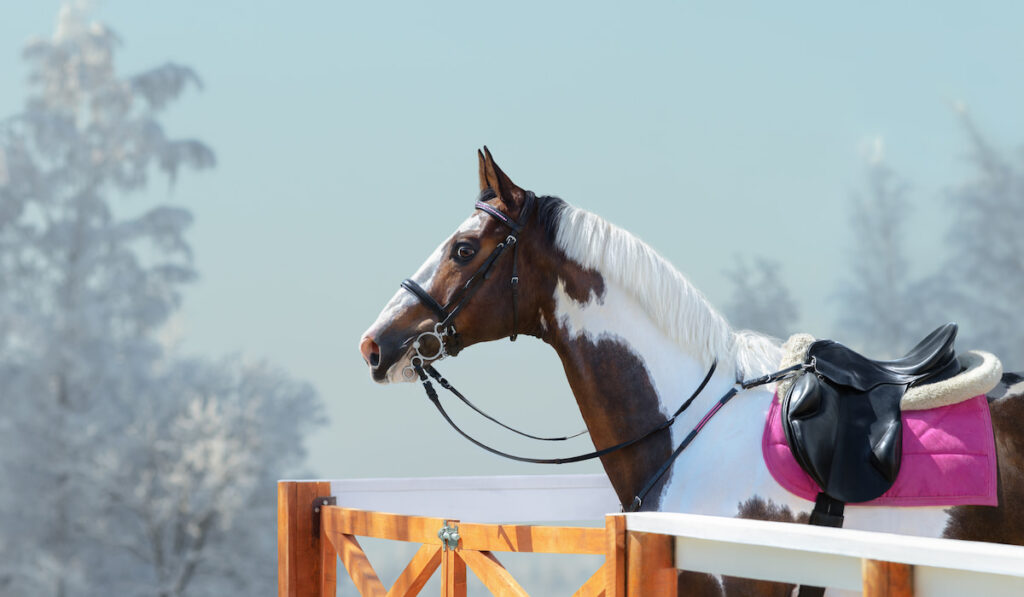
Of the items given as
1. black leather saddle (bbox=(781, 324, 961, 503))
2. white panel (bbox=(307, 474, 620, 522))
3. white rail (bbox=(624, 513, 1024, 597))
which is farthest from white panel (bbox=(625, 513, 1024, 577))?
white panel (bbox=(307, 474, 620, 522))

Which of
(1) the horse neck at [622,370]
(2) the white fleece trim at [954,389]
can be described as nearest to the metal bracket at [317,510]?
(1) the horse neck at [622,370]

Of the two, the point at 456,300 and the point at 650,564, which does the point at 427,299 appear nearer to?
the point at 456,300

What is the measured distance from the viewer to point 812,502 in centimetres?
212

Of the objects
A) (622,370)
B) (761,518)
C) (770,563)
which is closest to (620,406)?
(622,370)

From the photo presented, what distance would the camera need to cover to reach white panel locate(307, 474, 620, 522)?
9.15 feet

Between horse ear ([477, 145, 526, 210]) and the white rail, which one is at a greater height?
horse ear ([477, 145, 526, 210])

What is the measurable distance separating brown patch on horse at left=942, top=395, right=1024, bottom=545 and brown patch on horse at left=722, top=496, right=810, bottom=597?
13.5 inches

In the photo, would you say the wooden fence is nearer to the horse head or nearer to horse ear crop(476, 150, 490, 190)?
the horse head

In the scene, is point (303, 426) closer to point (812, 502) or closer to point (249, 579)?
point (249, 579)

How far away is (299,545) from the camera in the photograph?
8.66ft

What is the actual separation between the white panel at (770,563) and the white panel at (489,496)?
122 cm

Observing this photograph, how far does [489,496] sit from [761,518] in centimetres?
101

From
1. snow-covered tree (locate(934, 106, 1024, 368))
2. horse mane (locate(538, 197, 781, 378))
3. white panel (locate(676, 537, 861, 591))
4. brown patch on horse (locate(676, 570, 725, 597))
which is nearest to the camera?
white panel (locate(676, 537, 861, 591))

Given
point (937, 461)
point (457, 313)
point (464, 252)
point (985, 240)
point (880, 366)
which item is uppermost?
point (985, 240)
